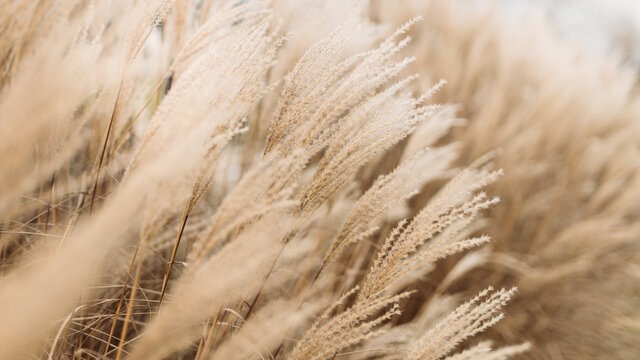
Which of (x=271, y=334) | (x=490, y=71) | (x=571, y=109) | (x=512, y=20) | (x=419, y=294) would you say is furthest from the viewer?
(x=512, y=20)

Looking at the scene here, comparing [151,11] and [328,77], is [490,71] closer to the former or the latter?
[328,77]

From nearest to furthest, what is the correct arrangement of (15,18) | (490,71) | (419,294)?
(15,18), (419,294), (490,71)

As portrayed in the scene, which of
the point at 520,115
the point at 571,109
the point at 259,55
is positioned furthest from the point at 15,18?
the point at 571,109

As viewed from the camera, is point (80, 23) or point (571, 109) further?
point (571, 109)

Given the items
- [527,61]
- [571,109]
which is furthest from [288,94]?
[527,61]

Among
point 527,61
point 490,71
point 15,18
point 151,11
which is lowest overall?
point 15,18

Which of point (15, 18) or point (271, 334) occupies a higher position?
point (15, 18)
